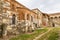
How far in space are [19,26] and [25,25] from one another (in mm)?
1238

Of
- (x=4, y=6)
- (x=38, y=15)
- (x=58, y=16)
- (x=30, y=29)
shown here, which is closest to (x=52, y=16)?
(x=58, y=16)

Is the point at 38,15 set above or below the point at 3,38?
above

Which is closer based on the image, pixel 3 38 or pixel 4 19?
pixel 3 38

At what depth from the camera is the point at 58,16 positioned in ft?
199

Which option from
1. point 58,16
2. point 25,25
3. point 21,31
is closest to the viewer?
point 21,31

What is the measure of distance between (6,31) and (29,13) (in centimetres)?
2289

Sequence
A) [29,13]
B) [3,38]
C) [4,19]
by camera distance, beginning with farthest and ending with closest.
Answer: [29,13] < [4,19] < [3,38]

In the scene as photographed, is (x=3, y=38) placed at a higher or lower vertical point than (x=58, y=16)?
lower

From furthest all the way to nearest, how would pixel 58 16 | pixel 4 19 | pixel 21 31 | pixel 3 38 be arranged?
pixel 58 16
pixel 21 31
pixel 4 19
pixel 3 38

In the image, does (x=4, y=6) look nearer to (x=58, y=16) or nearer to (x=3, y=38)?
(x=3, y=38)

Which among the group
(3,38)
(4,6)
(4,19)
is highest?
(4,6)

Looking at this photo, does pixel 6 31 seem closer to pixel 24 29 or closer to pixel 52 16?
pixel 24 29

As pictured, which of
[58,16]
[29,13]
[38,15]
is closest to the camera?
[29,13]

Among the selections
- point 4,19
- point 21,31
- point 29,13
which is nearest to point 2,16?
point 4,19
